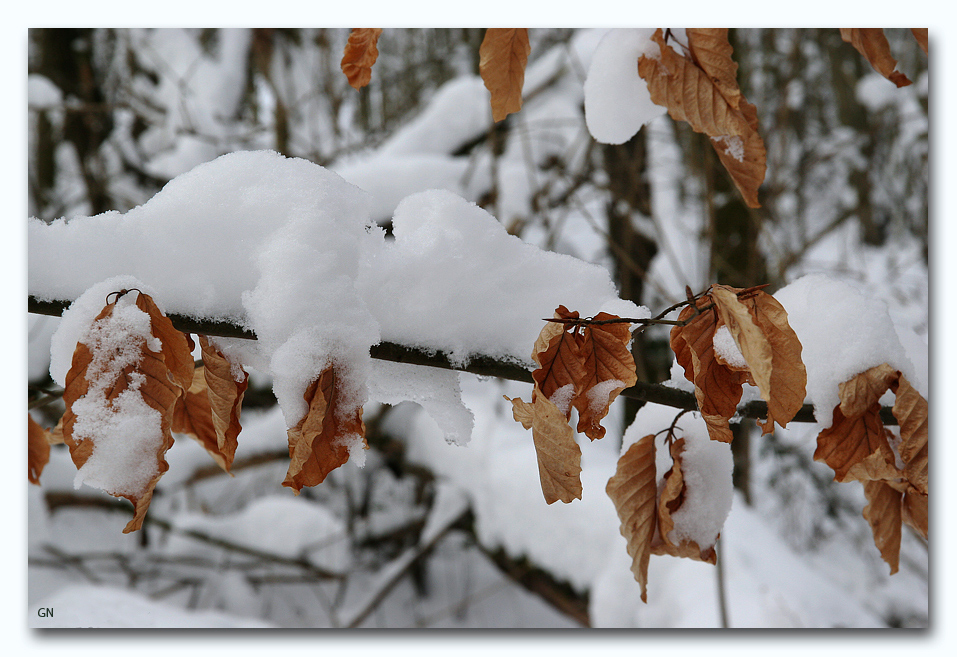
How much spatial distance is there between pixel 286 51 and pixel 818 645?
1.99 metres

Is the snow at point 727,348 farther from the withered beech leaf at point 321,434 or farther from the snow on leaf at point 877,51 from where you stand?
the snow on leaf at point 877,51

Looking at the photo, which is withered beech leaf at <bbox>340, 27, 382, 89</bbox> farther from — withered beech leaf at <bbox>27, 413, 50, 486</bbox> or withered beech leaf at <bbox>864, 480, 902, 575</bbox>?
withered beech leaf at <bbox>864, 480, 902, 575</bbox>

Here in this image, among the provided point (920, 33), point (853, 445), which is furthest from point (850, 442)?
point (920, 33)

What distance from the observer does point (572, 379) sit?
368 mm

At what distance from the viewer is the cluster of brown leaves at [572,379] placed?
0.35 metres

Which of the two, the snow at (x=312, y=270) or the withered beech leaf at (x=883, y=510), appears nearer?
the snow at (x=312, y=270)

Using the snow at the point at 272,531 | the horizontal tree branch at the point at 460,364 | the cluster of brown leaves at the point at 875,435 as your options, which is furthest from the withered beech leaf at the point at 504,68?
the snow at the point at 272,531

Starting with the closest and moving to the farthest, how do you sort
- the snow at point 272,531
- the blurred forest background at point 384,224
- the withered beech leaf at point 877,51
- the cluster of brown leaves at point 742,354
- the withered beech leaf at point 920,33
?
the cluster of brown leaves at point 742,354, the withered beech leaf at point 877,51, the withered beech leaf at point 920,33, the blurred forest background at point 384,224, the snow at point 272,531

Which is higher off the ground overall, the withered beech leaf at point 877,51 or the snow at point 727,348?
the withered beech leaf at point 877,51

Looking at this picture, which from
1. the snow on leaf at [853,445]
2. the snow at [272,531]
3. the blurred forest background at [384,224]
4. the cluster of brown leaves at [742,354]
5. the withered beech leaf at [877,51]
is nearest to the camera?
the cluster of brown leaves at [742,354]

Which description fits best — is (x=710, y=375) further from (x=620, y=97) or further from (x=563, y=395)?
(x=620, y=97)

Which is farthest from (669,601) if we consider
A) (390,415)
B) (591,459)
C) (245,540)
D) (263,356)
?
(245,540)

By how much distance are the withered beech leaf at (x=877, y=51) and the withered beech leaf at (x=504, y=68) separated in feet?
0.96

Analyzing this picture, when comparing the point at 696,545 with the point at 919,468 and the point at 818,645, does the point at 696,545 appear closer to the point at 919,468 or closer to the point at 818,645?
the point at 919,468
